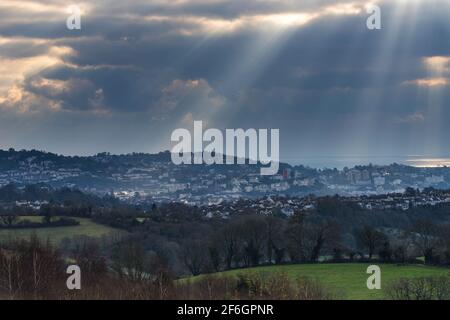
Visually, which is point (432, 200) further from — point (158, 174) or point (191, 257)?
point (158, 174)

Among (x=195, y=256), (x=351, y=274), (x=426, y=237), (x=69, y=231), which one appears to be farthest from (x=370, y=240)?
(x=69, y=231)

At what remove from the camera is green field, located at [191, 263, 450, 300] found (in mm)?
36888

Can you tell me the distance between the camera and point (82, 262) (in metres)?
41.4

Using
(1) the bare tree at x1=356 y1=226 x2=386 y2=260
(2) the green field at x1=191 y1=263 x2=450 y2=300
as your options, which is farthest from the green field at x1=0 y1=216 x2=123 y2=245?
(1) the bare tree at x1=356 y1=226 x2=386 y2=260

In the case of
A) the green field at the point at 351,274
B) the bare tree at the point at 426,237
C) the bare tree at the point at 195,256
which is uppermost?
the bare tree at the point at 426,237

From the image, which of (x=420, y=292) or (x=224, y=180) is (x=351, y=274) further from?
(x=224, y=180)

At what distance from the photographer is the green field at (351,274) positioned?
36.9 m

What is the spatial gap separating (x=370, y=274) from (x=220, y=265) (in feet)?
50.6

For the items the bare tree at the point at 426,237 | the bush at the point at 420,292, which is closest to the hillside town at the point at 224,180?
the bare tree at the point at 426,237

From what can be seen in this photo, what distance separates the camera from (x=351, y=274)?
4475 cm

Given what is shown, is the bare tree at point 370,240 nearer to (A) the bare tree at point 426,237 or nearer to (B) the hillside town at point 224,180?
(A) the bare tree at point 426,237

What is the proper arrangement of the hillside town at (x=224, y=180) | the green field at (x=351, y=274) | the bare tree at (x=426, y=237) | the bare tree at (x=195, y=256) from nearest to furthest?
the green field at (x=351, y=274) < the bare tree at (x=426, y=237) < the bare tree at (x=195, y=256) < the hillside town at (x=224, y=180)
